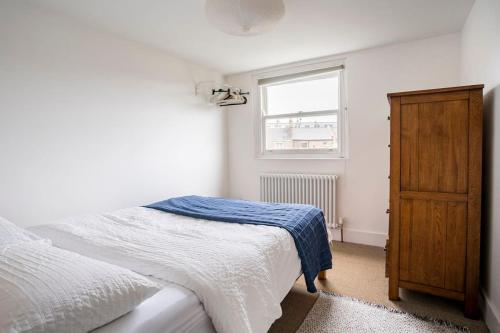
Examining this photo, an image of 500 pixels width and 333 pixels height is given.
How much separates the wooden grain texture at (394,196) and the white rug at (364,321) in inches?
8.8

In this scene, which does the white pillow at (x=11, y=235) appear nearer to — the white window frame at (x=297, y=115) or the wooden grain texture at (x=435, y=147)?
the wooden grain texture at (x=435, y=147)

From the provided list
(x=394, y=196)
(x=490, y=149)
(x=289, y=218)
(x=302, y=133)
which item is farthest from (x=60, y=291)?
(x=302, y=133)

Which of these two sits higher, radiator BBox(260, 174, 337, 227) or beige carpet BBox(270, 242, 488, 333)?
radiator BBox(260, 174, 337, 227)

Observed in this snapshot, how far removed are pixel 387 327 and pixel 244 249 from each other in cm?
117

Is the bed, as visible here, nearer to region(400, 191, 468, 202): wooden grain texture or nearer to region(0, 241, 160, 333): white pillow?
region(0, 241, 160, 333): white pillow

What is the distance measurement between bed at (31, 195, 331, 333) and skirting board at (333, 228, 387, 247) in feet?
5.96

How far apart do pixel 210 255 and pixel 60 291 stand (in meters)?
0.64

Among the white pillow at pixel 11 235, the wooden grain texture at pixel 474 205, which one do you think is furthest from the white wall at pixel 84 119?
the wooden grain texture at pixel 474 205

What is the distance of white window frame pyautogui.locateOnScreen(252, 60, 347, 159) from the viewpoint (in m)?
3.48

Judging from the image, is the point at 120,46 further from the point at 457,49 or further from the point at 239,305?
the point at 457,49

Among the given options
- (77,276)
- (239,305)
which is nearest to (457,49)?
(239,305)

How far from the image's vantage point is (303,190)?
3.64 metres

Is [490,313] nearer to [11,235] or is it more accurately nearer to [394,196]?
[394,196]

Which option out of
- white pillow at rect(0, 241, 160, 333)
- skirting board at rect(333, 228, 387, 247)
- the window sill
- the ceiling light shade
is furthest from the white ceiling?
skirting board at rect(333, 228, 387, 247)
